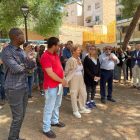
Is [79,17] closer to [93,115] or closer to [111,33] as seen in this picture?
[111,33]

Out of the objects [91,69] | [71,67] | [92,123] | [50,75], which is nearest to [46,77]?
[50,75]

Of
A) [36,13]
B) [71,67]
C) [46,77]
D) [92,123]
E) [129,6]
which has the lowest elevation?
[92,123]

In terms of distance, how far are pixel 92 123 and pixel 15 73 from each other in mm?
2262

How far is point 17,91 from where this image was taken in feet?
7.32

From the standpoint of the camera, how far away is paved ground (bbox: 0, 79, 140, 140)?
113 inches

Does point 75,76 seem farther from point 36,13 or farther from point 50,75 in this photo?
point 36,13

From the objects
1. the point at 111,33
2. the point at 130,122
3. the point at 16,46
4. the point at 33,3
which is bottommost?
the point at 130,122

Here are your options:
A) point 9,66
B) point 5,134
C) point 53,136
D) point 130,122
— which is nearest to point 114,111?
point 130,122

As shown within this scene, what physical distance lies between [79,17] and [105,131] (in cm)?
3700

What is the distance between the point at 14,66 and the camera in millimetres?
2092

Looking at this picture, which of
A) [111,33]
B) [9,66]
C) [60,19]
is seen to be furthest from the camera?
[111,33]

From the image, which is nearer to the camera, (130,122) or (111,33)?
(130,122)

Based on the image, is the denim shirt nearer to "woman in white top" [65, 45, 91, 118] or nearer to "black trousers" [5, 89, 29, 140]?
"black trousers" [5, 89, 29, 140]

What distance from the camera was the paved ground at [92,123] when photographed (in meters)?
2.88
